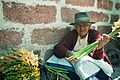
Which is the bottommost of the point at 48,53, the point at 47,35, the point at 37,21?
the point at 48,53

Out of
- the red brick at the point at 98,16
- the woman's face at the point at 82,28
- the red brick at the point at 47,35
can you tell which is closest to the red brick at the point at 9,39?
the red brick at the point at 47,35

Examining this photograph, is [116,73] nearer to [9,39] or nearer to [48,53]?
[48,53]

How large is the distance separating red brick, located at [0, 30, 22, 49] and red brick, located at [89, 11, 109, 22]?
0.87 metres

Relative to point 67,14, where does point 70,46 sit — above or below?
below

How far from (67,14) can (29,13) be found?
43cm

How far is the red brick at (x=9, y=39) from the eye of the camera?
154cm

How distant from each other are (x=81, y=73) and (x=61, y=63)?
0.55 feet

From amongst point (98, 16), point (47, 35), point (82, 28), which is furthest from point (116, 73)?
Answer: point (47, 35)

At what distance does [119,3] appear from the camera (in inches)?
103

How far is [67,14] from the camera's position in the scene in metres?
2.01

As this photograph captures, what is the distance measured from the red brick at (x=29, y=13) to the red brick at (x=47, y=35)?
0.25ft

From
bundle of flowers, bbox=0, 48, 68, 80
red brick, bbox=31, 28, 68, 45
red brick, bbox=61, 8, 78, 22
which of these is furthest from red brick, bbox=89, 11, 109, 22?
bundle of flowers, bbox=0, 48, 68, 80

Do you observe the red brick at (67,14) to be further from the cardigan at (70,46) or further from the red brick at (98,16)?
the red brick at (98,16)

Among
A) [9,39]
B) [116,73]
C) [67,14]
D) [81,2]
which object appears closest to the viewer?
[9,39]
